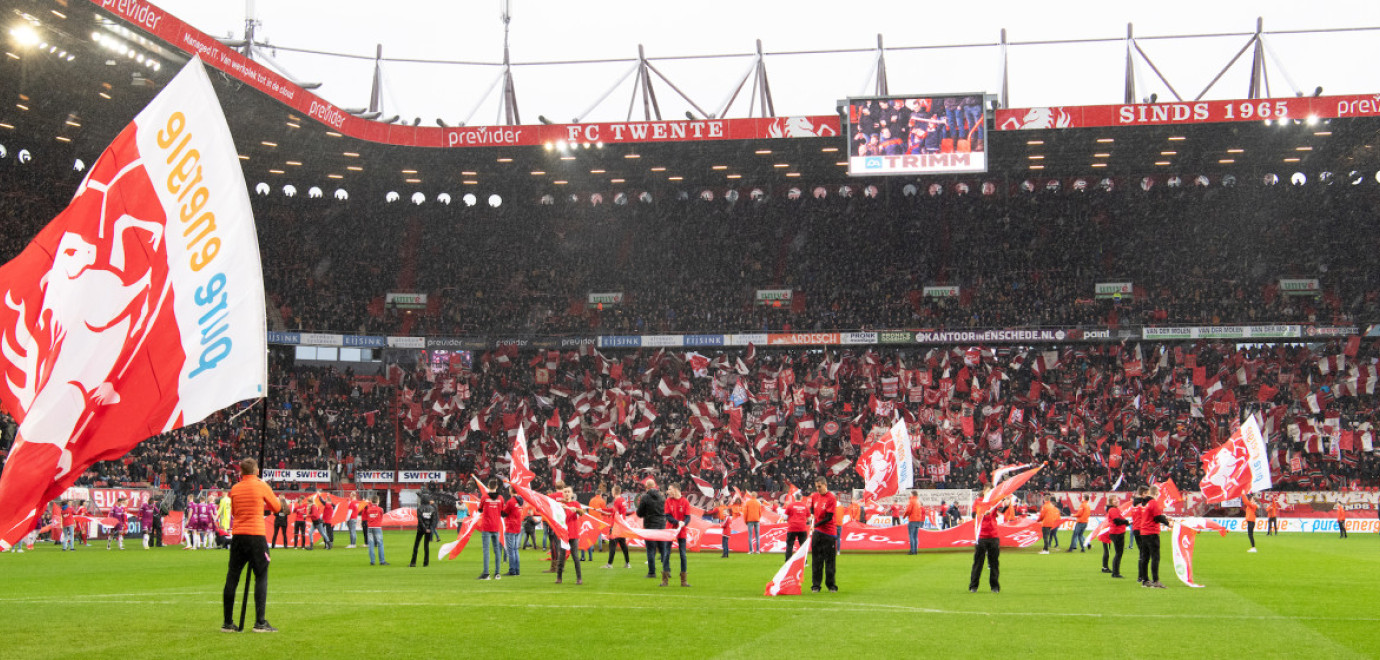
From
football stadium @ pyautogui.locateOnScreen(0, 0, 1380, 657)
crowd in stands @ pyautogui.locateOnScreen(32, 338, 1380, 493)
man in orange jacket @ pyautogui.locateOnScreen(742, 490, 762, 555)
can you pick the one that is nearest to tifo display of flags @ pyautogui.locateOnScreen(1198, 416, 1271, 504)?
football stadium @ pyautogui.locateOnScreen(0, 0, 1380, 657)

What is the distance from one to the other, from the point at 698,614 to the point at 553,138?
3464 cm

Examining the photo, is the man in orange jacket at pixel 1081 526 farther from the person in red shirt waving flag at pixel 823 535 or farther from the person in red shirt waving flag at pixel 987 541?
the person in red shirt waving flag at pixel 823 535

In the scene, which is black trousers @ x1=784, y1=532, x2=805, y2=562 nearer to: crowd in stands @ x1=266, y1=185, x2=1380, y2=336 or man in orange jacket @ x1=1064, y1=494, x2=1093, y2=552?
man in orange jacket @ x1=1064, y1=494, x2=1093, y2=552

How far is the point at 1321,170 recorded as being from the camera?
52.8m

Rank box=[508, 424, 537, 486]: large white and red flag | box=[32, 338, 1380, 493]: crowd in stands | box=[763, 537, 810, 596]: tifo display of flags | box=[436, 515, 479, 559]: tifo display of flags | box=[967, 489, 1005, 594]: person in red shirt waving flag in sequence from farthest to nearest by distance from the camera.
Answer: box=[32, 338, 1380, 493]: crowd in stands → box=[436, 515, 479, 559]: tifo display of flags → box=[508, 424, 537, 486]: large white and red flag → box=[967, 489, 1005, 594]: person in red shirt waving flag → box=[763, 537, 810, 596]: tifo display of flags

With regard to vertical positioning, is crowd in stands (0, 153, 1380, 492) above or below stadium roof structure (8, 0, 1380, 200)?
below

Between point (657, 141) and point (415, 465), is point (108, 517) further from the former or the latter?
point (657, 141)

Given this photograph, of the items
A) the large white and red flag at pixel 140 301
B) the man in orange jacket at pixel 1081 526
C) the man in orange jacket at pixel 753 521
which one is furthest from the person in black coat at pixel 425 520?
the man in orange jacket at pixel 1081 526

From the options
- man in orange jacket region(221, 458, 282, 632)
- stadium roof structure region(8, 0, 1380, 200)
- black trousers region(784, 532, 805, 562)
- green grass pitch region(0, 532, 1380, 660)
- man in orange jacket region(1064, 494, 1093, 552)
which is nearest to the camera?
green grass pitch region(0, 532, 1380, 660)

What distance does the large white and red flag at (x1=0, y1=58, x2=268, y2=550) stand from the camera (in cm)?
835

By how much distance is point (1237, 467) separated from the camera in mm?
28953

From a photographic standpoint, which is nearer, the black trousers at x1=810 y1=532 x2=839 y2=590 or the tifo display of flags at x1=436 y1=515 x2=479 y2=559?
the black trousers at x1=810 y1=532 x2=839 y2=590

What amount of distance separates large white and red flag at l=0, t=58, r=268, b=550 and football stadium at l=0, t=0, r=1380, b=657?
7368 millimetres

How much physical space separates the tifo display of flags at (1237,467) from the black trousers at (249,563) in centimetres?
2325
